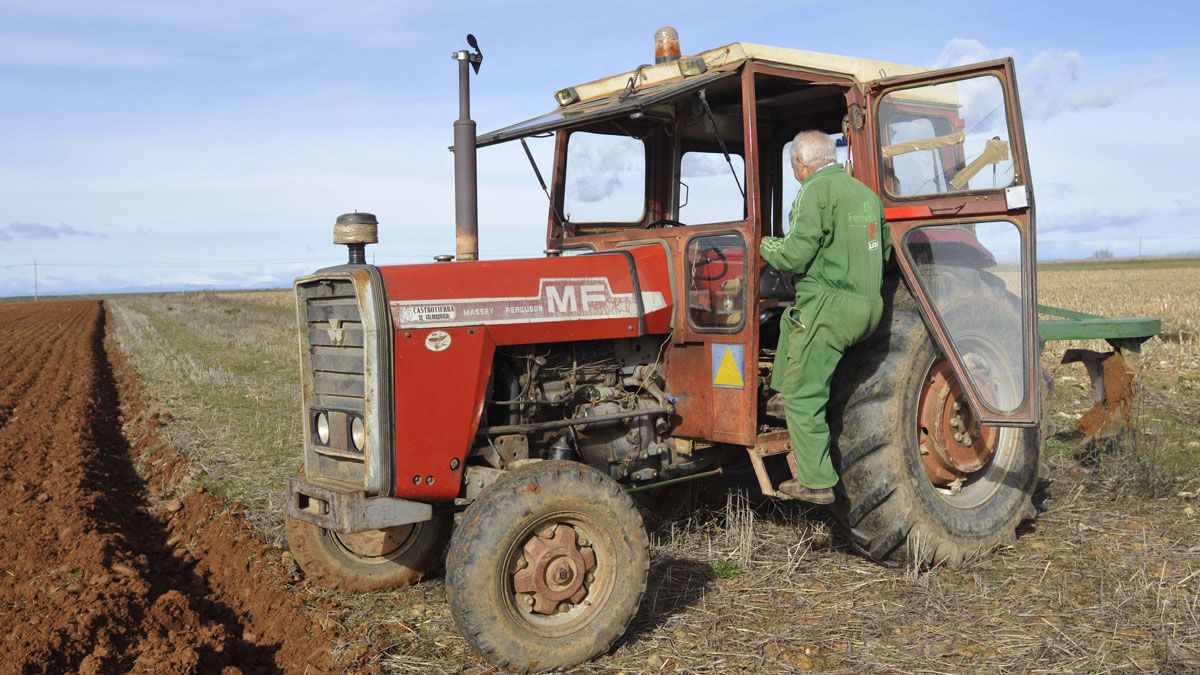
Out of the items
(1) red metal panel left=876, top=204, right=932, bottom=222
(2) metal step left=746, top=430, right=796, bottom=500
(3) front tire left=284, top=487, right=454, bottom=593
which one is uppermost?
(1) red metal panel left=876, top=204, right=932, bottom=222

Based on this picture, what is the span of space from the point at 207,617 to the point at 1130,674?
3917 mm

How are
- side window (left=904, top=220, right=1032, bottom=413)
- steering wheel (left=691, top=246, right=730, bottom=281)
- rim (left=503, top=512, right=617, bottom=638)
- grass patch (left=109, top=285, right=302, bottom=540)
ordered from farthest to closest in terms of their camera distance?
grass patch (left=109, top=285, right=302, bottom=540), side window (left=904, top=220, right=1032, bottom=413), steering wheel (left=691, top=246, right=730, bottom=281), rim (left=503, top=512, right=617, bottom=638)

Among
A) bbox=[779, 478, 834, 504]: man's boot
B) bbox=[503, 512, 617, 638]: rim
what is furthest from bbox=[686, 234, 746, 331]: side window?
bbox=[503, 512, 617, 638]: rim

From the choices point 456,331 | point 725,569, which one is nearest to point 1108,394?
point 725,569

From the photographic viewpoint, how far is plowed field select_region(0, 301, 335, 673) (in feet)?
13.1

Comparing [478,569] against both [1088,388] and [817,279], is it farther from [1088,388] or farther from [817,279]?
[1088,388]

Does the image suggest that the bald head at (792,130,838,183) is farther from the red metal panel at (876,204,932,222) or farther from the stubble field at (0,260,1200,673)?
the stubble field at (0,260,1200,673)

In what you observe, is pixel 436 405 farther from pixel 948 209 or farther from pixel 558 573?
pixel 948 209

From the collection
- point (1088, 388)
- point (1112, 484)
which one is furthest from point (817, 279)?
point (1088, 388)

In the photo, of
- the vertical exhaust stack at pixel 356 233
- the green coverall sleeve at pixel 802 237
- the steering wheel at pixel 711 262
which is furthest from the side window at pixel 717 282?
the vertical exhaust stack at pixel 356 233

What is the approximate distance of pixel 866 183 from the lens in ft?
16.0

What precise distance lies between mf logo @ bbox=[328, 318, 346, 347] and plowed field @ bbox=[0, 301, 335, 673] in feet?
4.03

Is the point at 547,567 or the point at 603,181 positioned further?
the point at 603,181

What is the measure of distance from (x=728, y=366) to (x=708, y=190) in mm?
1189
